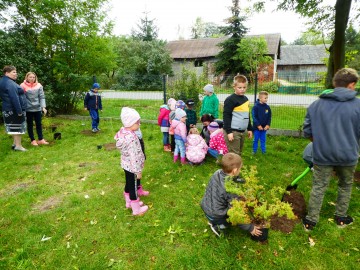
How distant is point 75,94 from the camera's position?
1174 centimetres

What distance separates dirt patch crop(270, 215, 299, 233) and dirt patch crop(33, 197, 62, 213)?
3.57m

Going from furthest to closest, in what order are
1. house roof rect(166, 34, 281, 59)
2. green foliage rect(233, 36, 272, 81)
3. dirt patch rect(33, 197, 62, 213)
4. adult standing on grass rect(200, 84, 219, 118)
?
house roof rect(166, 34, 281, 59)
green foliage rect(233, 36, 272, 81)
adult standing on grass rect(200, 84, 219, 118)
dirt patch rect(33, 197, 62, 213)

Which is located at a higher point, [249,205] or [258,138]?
[258,138]

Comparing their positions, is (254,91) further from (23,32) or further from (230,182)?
(23,32)

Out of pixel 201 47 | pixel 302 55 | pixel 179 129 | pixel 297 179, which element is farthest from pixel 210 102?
pixel 302 55

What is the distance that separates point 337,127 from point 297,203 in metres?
1.40

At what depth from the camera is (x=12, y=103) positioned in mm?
6617

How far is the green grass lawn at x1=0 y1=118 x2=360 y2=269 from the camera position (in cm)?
306

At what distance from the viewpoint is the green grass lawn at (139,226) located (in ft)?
10.0

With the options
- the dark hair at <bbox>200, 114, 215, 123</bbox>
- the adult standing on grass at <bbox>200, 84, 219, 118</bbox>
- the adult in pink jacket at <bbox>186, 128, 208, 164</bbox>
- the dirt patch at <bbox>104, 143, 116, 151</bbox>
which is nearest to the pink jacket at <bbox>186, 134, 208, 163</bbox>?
the adult in pink jacket at <bbox>186, 128, 208, 164</bbox>

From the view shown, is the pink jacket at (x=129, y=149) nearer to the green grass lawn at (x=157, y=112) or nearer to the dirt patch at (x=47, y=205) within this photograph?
the dirt patch at (x=47, y=205)

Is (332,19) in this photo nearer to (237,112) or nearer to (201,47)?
(237,112)

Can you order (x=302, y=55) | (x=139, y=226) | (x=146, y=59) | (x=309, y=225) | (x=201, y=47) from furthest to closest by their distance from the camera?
(x=302, y=55)
(x=201, y=47)
(x=146, y=59)
(x=139, y=226)
(x=309, y=225)

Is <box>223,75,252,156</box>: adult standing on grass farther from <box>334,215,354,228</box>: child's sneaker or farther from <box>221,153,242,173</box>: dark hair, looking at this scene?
<box>334,215,354,228</box>: child's sneaker
